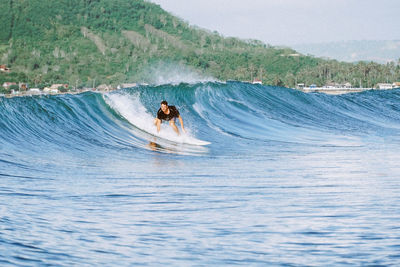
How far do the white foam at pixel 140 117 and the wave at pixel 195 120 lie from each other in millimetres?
24

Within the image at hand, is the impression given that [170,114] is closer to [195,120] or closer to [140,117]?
[140,117]

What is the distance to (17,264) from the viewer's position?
410 centimetres

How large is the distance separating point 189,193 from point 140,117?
10.9m

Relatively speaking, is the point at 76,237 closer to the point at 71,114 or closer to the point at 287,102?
the point at 71,114

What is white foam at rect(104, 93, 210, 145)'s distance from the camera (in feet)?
47.4

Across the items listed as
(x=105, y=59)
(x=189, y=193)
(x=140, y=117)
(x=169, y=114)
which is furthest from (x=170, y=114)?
(x=105, y=59)

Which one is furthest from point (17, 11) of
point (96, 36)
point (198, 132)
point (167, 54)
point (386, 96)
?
point (198, 132)

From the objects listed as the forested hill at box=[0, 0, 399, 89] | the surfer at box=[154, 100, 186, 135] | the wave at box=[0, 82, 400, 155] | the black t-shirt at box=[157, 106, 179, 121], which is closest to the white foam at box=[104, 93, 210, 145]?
the wave at box=[0, 82, 400, 155]

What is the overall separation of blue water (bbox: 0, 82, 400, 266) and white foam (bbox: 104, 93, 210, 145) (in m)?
0.08

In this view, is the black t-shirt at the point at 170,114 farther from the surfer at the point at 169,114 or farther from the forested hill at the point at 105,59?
the forested hill at the point at 105,59

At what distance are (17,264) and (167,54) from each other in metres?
164

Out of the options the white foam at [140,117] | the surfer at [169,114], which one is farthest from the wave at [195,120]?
the surfer at [169,114]

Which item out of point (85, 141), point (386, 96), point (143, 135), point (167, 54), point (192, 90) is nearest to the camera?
point (85, 141)

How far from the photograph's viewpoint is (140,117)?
17812mm
